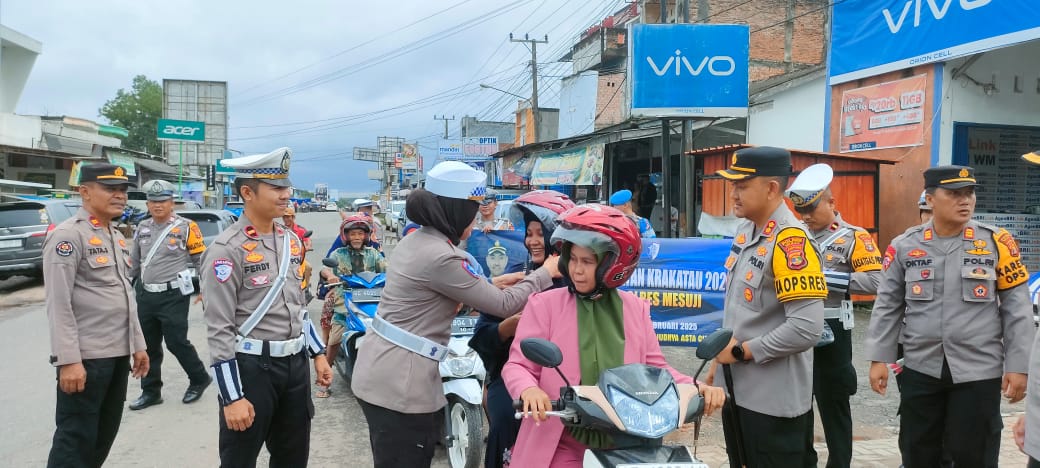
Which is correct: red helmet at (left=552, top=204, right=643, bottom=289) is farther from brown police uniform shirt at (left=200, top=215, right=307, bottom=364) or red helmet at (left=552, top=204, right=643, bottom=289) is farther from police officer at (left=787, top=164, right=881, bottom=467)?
police officer at (left=787, top=164, right=881, bottom=467)

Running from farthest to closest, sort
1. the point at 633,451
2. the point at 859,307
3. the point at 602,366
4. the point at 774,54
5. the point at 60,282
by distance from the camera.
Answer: the point at 774,54, the point at 859,307, the point at 60,282, the point at 602,366, the point at 633,451

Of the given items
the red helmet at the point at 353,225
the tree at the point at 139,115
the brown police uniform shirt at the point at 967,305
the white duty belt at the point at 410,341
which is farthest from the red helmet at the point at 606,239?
the tree at the point at 139,115

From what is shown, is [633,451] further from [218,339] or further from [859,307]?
[859,307]

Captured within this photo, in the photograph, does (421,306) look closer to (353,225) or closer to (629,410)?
(629,410)

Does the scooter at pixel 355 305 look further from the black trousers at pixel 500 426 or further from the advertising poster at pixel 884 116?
the advertising poster at pixel 884 116

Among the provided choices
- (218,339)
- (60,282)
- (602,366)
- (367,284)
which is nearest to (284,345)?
(218,339)

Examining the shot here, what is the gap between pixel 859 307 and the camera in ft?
32.9

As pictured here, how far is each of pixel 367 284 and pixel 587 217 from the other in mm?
4342

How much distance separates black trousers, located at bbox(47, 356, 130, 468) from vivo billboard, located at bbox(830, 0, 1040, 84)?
10.1m

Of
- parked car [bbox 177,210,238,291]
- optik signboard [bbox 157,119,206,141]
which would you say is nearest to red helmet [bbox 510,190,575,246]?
parked car [bbox 177,210,238,291]

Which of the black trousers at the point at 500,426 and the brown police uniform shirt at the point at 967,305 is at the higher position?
the brown police uniform shirt at the point at 967,305

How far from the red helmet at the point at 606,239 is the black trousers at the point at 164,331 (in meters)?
5.02

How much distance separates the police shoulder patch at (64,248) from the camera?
3.60 m

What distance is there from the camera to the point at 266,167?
333 centimetres
